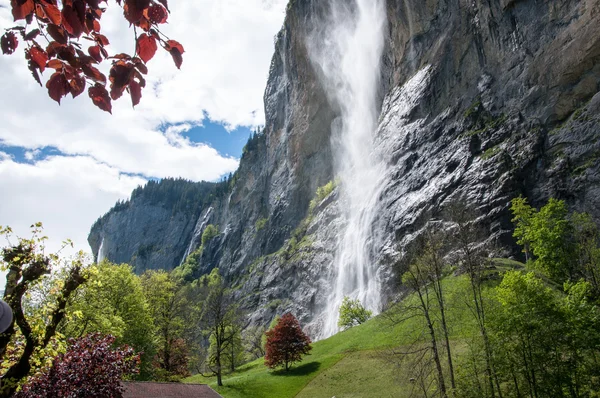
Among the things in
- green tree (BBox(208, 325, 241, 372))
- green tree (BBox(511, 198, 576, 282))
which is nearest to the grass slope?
green tree (BBox(511, 198, 576, 282))

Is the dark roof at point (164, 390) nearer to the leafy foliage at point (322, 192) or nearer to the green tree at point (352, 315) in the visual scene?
the green tree at point (352, 315)

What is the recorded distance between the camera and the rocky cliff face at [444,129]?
153 ft

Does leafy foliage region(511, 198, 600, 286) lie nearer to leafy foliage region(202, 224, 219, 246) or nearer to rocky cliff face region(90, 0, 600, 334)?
rocky cliff face region(90, 0, 600, 334)

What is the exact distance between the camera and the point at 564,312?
14977 millimetres

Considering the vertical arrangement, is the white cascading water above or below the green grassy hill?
above

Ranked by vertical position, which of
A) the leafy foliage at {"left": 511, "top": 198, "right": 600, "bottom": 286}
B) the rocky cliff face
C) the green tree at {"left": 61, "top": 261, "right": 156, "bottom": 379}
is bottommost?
the green tree at {"left": 61, "top": 261, "right": 156, "bottom": 379}

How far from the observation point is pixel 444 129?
61.8m

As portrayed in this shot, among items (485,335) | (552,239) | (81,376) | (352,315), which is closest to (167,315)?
(352,315)

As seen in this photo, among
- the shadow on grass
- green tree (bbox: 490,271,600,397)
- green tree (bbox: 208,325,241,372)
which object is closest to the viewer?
green tree (bbox: 490,271,600,397)

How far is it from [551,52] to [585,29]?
412 centimetres

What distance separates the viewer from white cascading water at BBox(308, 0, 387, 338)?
65750 mm

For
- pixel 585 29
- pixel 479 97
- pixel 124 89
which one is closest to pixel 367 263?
pixel 479 97

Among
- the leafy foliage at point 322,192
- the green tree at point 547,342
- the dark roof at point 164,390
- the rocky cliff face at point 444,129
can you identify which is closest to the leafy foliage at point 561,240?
the rocky cliff face at point 444,129

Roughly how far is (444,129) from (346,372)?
40002 millimetres
